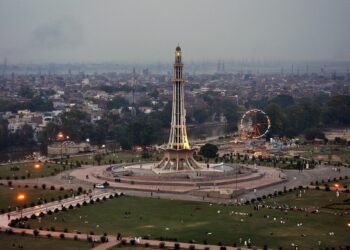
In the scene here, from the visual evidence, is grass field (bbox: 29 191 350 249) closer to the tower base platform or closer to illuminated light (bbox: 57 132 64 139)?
the tower base platform

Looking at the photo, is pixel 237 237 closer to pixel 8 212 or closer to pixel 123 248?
pixel 123 248

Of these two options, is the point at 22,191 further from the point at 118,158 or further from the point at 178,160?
the point at 118,158

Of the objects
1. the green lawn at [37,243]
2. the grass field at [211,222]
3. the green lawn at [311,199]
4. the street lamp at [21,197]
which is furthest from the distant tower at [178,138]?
the green lawn at [37,243]

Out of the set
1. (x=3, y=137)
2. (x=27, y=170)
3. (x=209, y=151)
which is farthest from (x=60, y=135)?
(x=209, y=151)

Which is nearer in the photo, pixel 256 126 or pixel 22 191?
pixel 22 191

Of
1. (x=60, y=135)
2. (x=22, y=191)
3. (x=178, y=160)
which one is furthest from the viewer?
(x=60, y=135)

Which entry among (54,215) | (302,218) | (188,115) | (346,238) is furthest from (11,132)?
(346,238)

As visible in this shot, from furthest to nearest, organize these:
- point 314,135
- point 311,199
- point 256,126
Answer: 1. point 314,135
2. point 256,126
3. point 311,199
